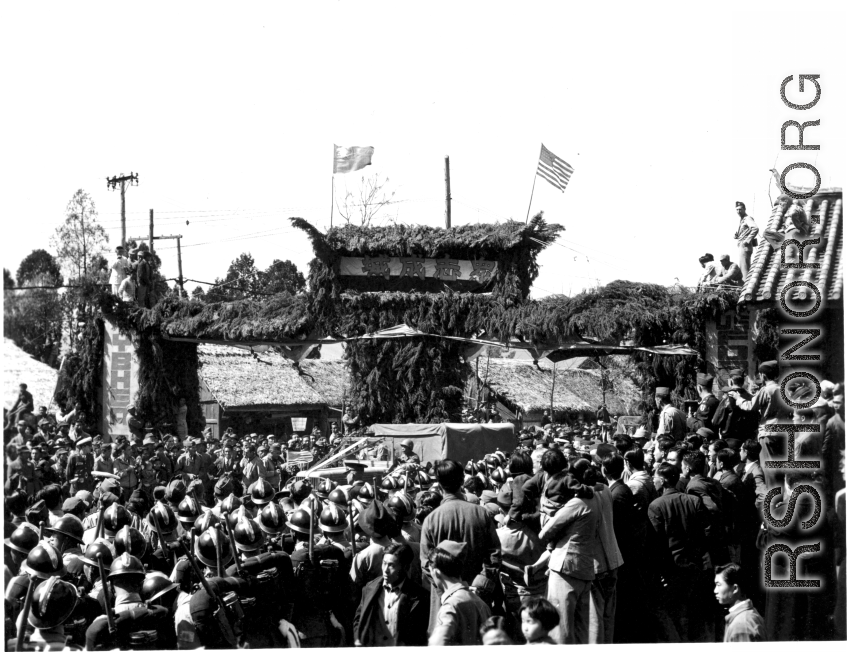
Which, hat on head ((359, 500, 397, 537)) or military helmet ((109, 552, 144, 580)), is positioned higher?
hat on head ((359, 500, 397, 537))

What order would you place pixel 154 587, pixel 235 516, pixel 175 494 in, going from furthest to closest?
pixel 175 494
pixel 235 516
pixel 154 587

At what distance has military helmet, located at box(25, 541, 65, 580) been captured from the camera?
18.9ft

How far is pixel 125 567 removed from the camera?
5941 millimetres

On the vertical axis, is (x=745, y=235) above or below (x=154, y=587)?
above

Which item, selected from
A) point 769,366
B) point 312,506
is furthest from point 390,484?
point 769,366

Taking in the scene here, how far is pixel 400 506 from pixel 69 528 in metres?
2.35

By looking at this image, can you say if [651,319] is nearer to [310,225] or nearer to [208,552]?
[310,225]

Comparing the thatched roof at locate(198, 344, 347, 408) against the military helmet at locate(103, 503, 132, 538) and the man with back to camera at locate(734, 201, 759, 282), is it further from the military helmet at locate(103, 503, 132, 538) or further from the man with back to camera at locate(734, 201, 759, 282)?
the military helmet at locate(103, 503, 132, 538)

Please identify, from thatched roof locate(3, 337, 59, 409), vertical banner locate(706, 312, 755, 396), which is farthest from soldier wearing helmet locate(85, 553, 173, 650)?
thatched roof locate(3, 337, 59, 409)

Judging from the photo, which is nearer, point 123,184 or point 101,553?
point 101,553

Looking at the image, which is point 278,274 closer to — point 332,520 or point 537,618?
point 332,520

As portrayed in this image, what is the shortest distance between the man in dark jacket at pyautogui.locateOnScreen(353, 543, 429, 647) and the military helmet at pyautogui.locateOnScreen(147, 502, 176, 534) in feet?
6.04

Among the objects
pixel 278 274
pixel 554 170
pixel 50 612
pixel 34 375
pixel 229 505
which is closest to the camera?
pixel 50 612

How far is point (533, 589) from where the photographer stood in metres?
7.59
